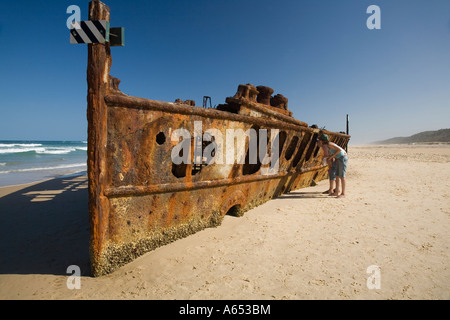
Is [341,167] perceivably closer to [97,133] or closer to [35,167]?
[97,133]

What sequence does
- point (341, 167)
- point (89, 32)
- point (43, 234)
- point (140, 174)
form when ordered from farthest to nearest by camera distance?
point (341, 167), point (43, 234), point (140, 174), point (89, 32)

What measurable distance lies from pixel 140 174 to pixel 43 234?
8.10 ft

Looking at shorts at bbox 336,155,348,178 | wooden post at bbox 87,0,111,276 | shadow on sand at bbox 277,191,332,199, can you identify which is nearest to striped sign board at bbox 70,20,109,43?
wooden post at bbox 87,0,111,276

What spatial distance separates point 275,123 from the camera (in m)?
4.42

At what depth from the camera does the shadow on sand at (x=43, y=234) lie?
2730 millimetres

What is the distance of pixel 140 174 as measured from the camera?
8.52ft

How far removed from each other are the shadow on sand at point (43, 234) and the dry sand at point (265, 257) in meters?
0.02

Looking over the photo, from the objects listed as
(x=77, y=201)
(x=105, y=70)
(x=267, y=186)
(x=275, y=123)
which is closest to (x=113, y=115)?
(x=105, y=70)

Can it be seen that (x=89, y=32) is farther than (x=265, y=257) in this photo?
No

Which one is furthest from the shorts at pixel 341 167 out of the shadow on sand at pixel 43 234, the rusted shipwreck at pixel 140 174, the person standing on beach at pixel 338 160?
the shadow on sand at pixel 43 234

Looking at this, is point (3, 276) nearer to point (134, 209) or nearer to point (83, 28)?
point (134, 209)

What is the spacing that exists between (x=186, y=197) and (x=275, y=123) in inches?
91.3

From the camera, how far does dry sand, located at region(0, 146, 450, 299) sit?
2.19 m

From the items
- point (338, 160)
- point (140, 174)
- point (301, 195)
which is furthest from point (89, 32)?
point (338, 160)
